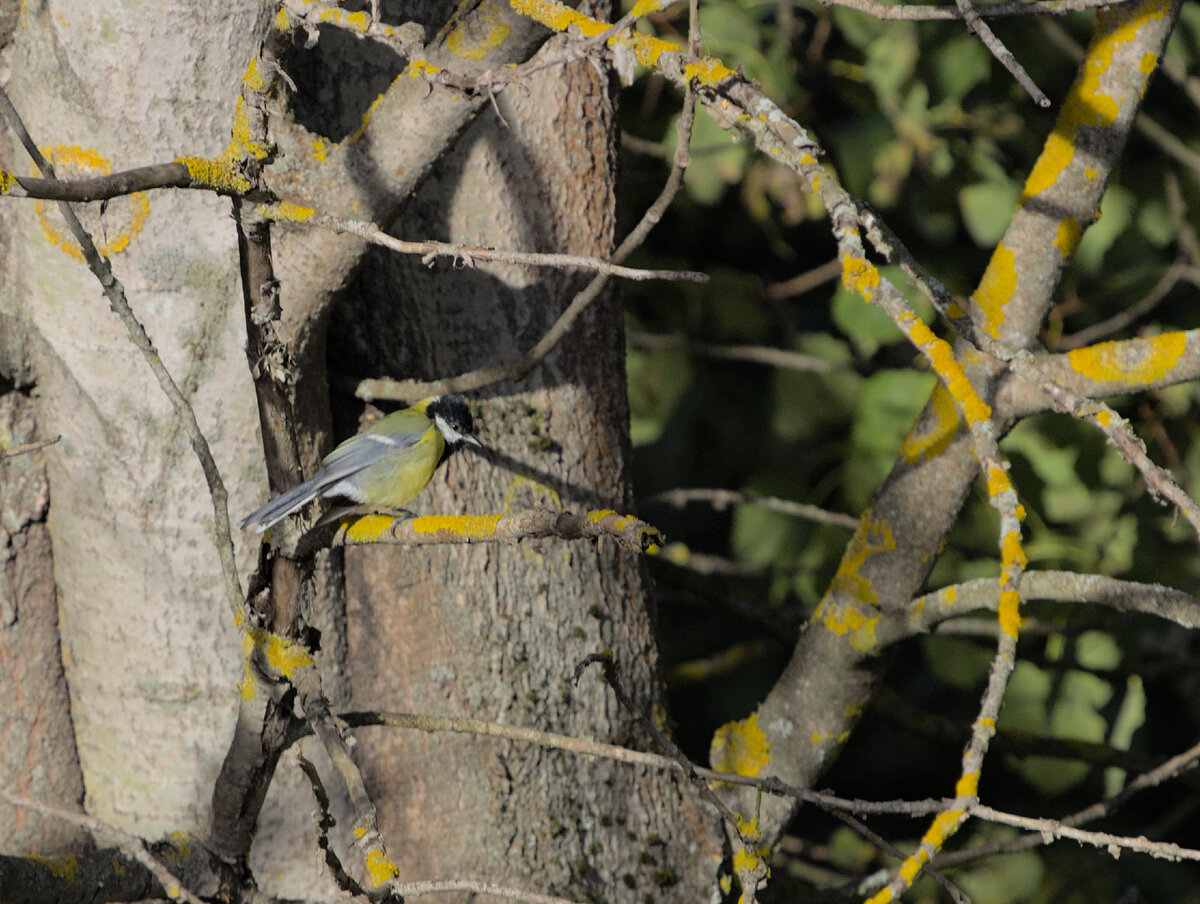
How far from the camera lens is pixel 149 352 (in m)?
1.02

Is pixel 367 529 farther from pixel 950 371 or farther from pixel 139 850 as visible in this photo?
pixel 950 371

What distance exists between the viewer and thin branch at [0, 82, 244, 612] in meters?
0.93

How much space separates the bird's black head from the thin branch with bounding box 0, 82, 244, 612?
402mm

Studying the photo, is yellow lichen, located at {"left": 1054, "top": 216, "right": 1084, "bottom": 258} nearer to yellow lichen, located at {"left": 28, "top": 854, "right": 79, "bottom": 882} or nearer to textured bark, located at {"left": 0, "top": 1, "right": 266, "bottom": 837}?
textured bark, located at {"left": 0, "top": 1, "right": 266, "bottom": 837}

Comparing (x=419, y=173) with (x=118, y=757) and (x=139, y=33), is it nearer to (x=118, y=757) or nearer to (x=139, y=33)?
(x=139, y=33)

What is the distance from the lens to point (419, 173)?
1.22 m

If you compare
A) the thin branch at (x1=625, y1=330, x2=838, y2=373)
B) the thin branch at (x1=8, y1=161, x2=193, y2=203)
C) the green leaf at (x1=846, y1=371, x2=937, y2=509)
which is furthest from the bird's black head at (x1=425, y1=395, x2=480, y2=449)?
the thin branch at (x1=625, y1=330, x2=838, y2=373)

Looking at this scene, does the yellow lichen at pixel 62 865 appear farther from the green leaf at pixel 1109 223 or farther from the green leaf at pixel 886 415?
the green leaf at pixel 1109 223

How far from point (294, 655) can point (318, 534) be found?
0.13 meters

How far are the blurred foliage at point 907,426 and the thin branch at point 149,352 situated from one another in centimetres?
115

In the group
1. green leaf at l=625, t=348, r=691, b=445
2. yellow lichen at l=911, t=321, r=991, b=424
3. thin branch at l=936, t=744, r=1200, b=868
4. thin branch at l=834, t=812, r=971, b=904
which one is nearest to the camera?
yellow lichen at l=911, t=321, r=991, b=424

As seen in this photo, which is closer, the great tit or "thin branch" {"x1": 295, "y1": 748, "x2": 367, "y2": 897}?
"thin branch" {"x1": 295, "y1": 748, "x2": 367, "y2": 897}

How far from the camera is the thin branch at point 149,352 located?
0.93 m

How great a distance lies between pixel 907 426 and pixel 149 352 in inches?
59.5
